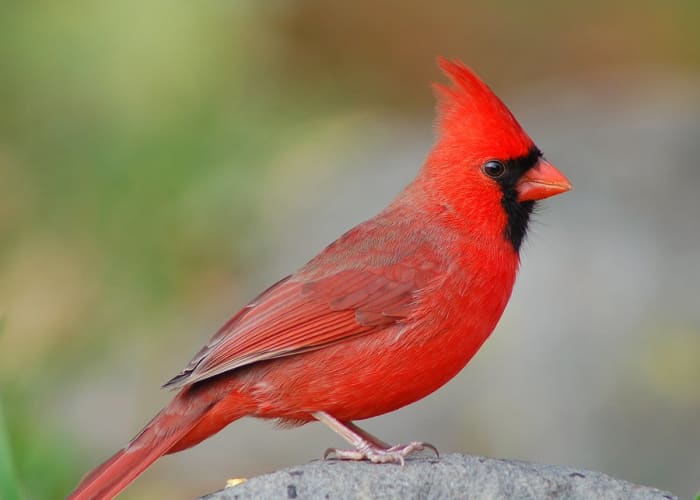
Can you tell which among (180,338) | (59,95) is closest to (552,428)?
(180,338)

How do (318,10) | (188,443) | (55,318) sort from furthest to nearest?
(318,10)
(55,318)
(188,443)

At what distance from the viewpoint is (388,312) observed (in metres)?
3.10

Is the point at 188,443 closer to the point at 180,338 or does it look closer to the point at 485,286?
the point at 485,286

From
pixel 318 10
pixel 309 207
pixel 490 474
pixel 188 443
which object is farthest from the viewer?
pixel 318 10

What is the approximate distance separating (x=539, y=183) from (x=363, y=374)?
2.25 feet

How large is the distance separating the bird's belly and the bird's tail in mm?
107

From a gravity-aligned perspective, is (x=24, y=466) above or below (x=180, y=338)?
below

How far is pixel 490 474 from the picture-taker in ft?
8.90

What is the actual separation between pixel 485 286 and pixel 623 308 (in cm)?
189

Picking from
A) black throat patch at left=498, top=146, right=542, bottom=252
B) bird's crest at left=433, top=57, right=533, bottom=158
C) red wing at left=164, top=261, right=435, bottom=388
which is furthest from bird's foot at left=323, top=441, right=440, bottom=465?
bird's crest at left=433, top=57, right=533, bottom=158

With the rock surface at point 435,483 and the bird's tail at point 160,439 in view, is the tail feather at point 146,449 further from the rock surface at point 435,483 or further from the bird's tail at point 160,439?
the rock surface at point 435,483

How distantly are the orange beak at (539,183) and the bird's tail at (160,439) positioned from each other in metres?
0.88

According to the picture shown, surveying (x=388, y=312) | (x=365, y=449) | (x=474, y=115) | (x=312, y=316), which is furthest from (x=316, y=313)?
(x=474, y=115)

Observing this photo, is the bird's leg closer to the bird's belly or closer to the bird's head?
the bird's belly
